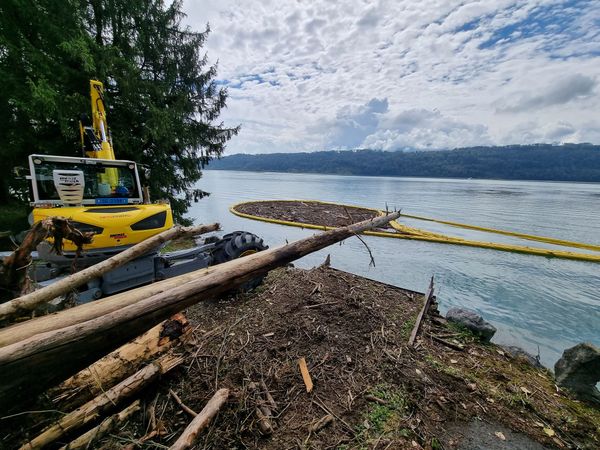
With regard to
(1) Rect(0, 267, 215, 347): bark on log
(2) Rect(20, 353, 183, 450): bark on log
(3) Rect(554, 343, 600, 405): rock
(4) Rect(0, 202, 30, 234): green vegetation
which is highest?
(1) Rect(0, 267, 215, 347): bark on log

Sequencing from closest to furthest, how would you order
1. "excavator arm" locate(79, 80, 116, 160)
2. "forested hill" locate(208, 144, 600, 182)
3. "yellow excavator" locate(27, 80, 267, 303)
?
1. "yellow excavator" locate(27, 80, 267, 303)
2. "excavator arm" locate(79, 80, 116, 160)
3. "forested hill" locate(208, 144, 600, 182)

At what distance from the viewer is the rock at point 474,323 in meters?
4.82

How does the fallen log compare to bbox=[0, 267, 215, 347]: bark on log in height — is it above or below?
below

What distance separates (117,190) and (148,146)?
752cm

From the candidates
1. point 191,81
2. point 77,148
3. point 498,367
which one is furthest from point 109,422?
point 191,81

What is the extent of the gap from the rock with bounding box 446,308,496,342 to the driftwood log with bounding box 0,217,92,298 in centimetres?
625

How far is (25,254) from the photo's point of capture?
278 centimetres

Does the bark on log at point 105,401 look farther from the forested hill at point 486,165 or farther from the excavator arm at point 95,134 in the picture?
the forested hill at point 486,165

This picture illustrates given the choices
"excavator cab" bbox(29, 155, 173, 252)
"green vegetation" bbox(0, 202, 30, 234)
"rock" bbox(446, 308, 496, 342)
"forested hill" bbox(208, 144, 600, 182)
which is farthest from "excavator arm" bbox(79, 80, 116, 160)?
"forested hill" bbox(208, 144, 600, 182)

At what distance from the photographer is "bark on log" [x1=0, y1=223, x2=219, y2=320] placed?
7.25ft

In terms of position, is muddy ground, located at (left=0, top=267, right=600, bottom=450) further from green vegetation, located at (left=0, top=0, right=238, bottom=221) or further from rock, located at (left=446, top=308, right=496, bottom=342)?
green vegetation, located at (left=0, top=0, right=238, bottom=221)

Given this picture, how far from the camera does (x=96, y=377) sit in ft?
8.95

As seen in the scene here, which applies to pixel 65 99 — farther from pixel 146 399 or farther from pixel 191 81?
pixel 146 399

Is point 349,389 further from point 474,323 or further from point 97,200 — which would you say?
point 97,200
